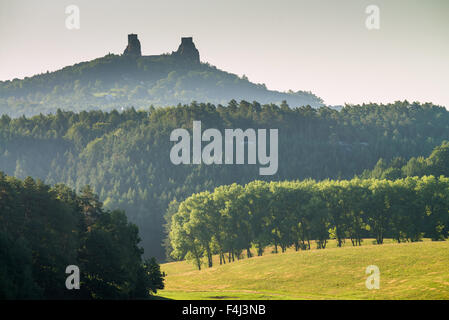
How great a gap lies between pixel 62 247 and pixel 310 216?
2765 inches

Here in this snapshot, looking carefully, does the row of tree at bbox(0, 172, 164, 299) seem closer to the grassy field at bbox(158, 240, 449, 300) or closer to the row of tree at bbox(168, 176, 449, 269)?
the grassy field at bbox(158, 240, 449, 300)

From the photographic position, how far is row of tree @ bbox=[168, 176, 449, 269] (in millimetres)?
126750

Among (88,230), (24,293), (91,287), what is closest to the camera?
(24,293)

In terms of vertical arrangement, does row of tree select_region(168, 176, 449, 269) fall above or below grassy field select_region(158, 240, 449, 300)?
above

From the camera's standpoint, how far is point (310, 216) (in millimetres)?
128000

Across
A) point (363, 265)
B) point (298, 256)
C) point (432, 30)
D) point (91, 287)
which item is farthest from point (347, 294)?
point (432, 30)

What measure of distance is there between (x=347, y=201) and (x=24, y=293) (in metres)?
84.7

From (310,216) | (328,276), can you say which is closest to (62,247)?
(328,276)

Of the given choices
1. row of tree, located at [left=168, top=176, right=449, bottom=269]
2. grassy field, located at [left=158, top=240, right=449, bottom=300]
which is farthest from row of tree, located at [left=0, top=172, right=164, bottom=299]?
row of tree, located at [left=168, top=176, right=449, bottom=269]

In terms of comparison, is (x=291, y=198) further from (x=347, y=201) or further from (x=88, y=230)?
(x=88, y=230)

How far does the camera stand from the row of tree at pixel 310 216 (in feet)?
416

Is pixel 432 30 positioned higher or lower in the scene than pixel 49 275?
higher

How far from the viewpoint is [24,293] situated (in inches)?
2175

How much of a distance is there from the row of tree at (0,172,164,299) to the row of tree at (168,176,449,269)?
48.7m
